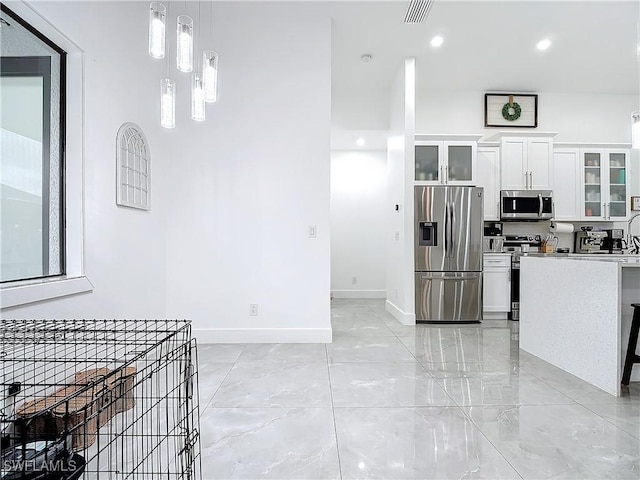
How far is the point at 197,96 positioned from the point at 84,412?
5.59ft

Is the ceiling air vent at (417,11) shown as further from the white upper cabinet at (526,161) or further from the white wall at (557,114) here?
the white upper cabinet at (526,161)

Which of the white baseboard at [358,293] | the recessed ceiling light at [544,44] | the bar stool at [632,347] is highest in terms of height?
the recessed ceiling light at [544,44]

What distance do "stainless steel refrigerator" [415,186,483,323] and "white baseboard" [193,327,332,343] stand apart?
5.24 ft

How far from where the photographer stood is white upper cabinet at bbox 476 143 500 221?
516cm

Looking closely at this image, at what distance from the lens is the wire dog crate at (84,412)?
920 mm

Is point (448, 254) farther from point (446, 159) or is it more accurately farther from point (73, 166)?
point (73, 166)

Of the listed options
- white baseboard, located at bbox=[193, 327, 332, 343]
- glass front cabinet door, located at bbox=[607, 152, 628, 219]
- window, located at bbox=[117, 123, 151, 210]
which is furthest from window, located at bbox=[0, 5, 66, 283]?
glass front cabinet door, located at bbox=[607, 152, 628, 219]

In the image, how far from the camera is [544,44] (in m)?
4.22

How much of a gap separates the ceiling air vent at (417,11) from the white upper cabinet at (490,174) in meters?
2.13

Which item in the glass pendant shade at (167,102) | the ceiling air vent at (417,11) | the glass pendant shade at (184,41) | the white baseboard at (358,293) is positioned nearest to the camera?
the glass pendant shade at (184,41)

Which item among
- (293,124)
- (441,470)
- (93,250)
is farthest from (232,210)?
(441,470)

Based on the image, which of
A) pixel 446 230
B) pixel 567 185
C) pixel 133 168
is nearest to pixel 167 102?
pixel 133 168

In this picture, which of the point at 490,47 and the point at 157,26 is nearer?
the point at 157,26

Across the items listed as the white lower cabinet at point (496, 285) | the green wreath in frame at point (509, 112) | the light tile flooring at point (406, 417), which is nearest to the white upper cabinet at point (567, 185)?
the green wreath in frame at point (509, 112)
